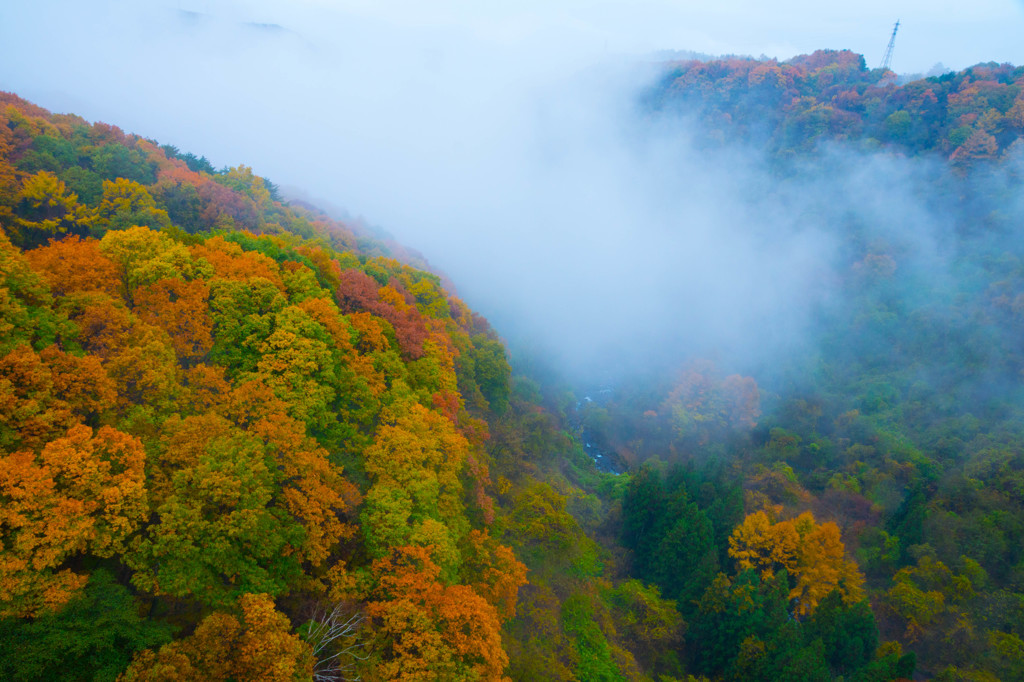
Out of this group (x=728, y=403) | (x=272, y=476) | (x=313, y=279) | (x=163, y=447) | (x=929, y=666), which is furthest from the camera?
(x=728, y=403)

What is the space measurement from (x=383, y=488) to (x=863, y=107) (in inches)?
6753

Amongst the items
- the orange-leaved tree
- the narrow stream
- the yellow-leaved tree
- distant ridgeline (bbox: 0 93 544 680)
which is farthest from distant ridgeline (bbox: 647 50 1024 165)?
the orange-leaved tree

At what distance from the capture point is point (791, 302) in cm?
12544

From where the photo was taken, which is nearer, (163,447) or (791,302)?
(163,447)

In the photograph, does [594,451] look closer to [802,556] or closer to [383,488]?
[802,556]

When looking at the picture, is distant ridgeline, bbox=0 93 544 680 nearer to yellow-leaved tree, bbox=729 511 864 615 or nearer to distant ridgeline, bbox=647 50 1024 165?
yellow-leaved tree, bbox=729 511 864 615

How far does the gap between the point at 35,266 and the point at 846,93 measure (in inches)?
7241

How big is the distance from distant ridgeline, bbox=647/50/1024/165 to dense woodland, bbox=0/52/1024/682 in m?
44.7

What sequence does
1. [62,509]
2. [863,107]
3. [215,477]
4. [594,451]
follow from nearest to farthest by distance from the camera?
[62,509] → [215,477] → [594,451] → [863,107]

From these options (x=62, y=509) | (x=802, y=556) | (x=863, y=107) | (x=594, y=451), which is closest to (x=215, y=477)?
(x=62, y=509)

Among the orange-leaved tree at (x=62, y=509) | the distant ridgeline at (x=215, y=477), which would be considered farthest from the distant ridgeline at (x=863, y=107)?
the orange-leaved tree at (x=62, y=509)

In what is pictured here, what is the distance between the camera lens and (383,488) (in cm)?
2653

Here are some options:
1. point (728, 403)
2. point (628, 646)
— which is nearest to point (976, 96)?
point (728, 403)

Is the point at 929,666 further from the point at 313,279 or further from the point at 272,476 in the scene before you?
the point at 313,279
